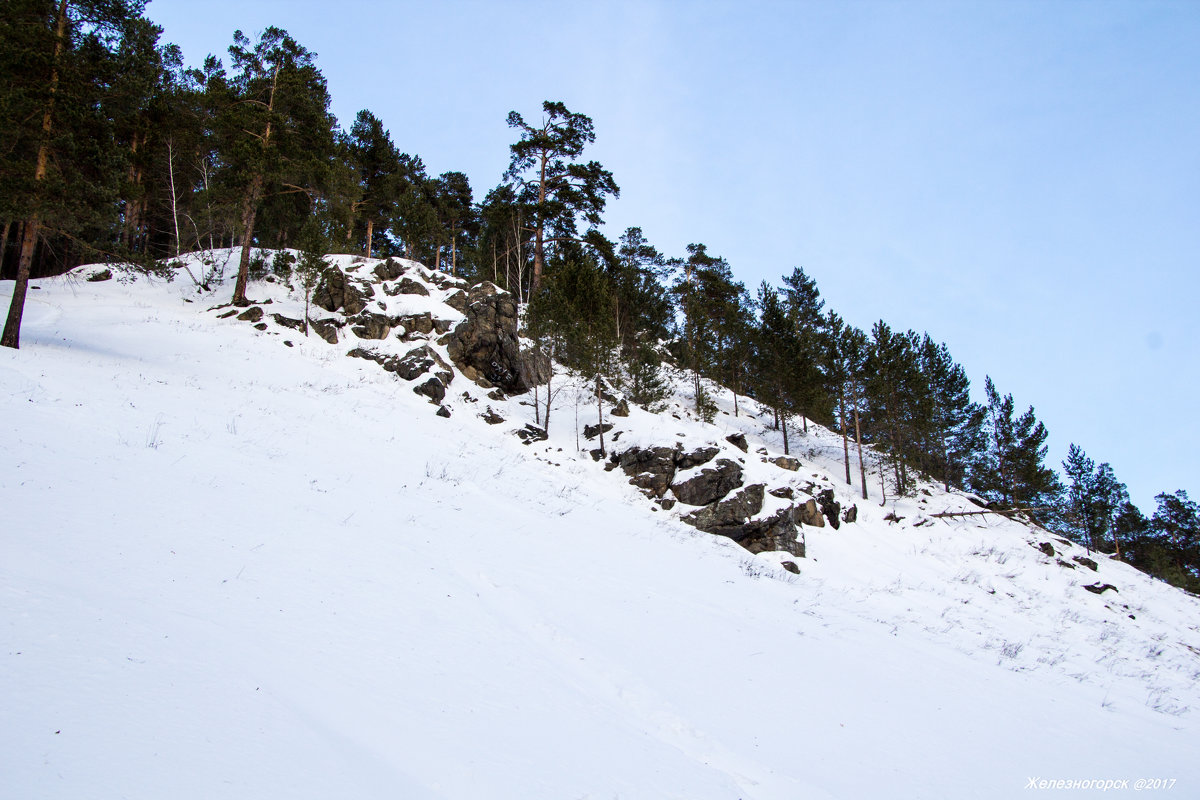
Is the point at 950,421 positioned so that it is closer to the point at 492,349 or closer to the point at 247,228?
the point at 492,349

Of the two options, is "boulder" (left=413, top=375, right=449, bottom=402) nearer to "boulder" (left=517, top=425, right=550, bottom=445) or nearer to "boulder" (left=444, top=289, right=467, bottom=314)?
"boulder" (left=517, top=425, right=550, bottom=445)

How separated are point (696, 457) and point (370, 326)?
783 inches

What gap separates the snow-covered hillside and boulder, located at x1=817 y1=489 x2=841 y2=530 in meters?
5.88

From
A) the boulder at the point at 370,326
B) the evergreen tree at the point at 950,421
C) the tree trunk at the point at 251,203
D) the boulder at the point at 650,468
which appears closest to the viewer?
the boulder at the point at 650,468

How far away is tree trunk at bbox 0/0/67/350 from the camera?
13492 millimetres

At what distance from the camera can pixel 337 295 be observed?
94.2ft

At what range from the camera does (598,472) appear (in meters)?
21.2

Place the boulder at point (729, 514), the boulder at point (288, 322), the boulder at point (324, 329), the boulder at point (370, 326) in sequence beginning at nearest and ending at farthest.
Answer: the boulder at point (729, 514)
the boulder at point (288, 322)
the boulder at point (324, 329)
the boulder at point (370, 326)

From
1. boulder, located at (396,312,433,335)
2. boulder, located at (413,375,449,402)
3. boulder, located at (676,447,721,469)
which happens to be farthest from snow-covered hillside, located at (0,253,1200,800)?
boulder, located at (396,312,433,335)

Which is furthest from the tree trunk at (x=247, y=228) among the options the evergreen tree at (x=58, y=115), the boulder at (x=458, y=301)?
the boulder at (x=458, y=301)

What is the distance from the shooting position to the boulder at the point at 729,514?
17.7 meters

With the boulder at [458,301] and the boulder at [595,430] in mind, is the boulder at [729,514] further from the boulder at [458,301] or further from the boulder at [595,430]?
the boulder at [458,301]

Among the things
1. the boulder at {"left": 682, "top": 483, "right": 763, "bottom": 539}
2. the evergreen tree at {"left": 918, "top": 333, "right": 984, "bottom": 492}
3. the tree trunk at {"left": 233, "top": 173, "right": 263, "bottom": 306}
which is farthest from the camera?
the evergreen tree at {"left": 918, "top": 333, "right": 984, "bottom": 492}

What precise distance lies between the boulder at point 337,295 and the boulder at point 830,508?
2691 cm
